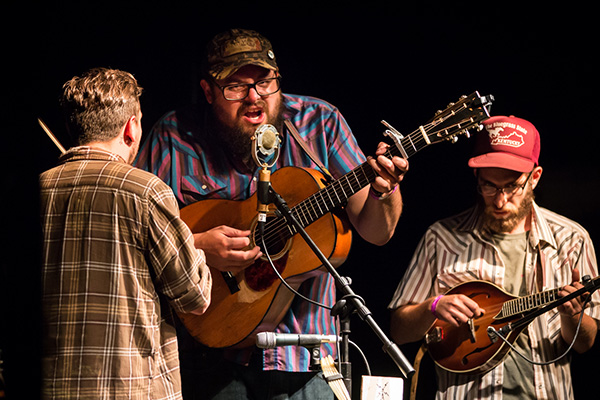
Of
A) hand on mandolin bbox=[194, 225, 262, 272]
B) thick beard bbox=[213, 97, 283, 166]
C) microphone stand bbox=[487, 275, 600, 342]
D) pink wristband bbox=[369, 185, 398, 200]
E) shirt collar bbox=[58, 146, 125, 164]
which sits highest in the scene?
thick beard bbox=[213, 97, 283, 166]

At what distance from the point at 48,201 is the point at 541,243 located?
2227 mm

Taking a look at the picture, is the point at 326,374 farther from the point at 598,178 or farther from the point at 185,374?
the point at 598,178

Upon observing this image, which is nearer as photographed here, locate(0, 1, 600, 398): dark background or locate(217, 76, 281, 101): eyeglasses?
locate(217, 76, 281, 101): eyeglasses

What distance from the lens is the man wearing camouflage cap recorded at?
3289mm

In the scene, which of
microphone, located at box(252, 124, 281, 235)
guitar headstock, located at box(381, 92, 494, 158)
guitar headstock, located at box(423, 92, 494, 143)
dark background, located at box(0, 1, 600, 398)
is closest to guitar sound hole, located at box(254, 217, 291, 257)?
microphone, located at box(252, 124, 281, 235)

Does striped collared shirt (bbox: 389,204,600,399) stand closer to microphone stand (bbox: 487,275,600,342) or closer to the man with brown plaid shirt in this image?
microphone stand (bbox: 487,275,600,342)

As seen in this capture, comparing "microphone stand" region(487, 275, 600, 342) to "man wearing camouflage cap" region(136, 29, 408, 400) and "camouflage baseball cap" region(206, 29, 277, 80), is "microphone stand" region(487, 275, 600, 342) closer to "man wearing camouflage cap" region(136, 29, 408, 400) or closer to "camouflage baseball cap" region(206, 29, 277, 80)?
"man wearing camouflage cap" region(136, 29, 408, 400)

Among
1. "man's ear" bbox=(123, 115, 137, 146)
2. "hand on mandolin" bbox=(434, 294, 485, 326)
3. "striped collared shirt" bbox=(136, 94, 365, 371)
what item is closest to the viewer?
"man's ear" bbox=(123, 115, 137, 146)

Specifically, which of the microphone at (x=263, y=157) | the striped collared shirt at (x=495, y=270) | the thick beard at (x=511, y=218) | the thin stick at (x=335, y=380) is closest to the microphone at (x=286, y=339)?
the thin stick at (x=335, y=380)

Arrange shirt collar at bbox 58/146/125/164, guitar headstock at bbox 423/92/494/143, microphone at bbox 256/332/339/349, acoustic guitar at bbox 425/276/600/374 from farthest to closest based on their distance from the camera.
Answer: acoustic guitar at bbox 425/276/600/374 < guitar headstock at bbox 423/92/494/143 < shirt collar at bbox 58/146/125/164 < microphone at bbox 256/332/339/349

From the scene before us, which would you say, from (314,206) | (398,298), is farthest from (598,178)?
(314,206)

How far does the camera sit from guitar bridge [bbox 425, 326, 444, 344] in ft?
11.3

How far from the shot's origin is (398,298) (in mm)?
3611

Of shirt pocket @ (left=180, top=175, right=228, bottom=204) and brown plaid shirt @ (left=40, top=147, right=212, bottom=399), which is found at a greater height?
shirt pocket @ (left=180, top=175, right=228, bottom=204)
